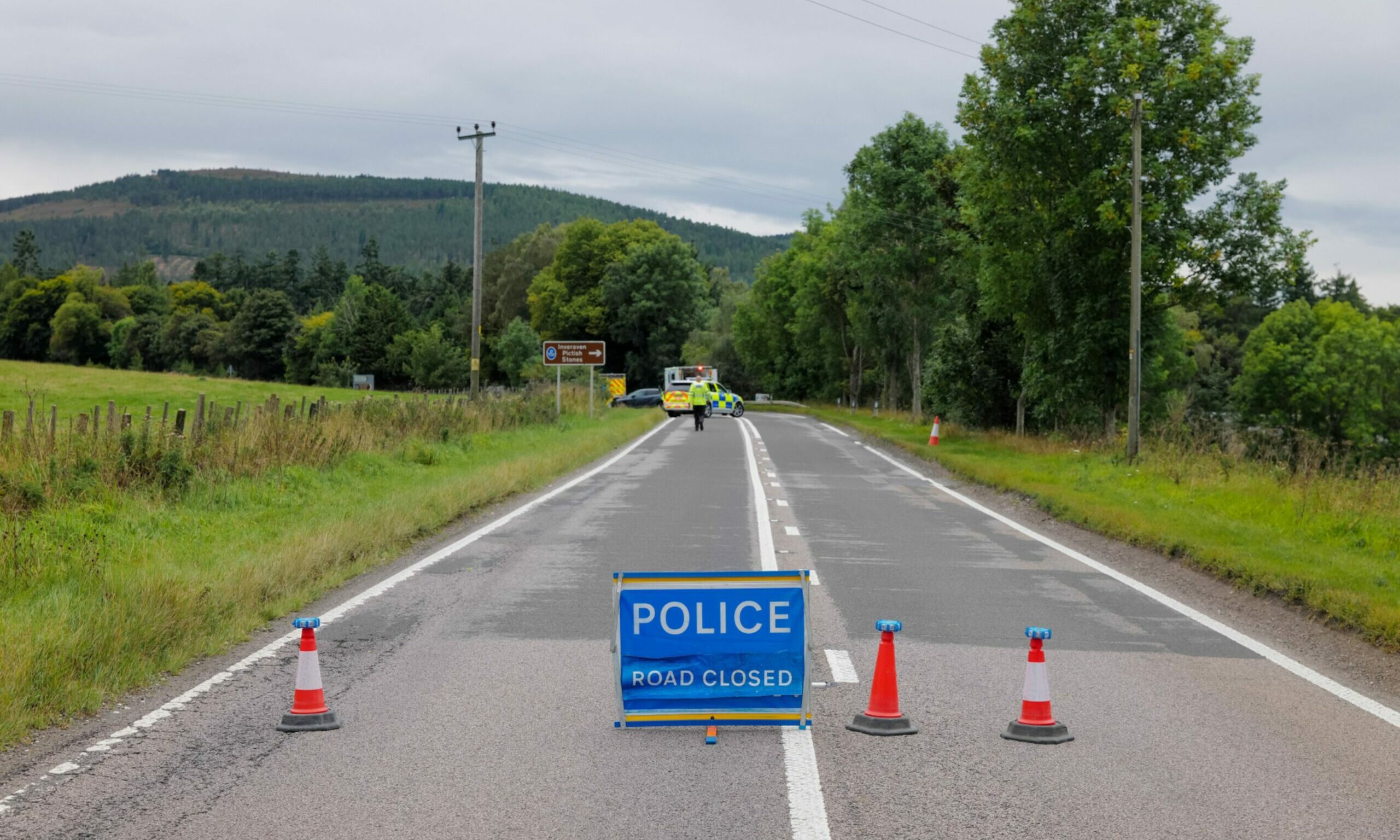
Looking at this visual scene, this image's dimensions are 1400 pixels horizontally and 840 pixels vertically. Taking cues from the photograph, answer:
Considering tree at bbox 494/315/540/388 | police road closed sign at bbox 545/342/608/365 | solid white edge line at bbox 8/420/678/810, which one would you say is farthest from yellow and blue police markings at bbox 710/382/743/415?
solid white edge line at bbox 8/420/678/810

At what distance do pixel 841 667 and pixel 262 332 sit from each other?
132632mm

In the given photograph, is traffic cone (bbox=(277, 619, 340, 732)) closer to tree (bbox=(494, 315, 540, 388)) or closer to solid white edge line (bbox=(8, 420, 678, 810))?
solid white edge line (bbox=(8, 420, 678, 810))

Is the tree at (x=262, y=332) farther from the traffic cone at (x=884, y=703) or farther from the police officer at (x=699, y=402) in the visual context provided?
the traffic cone at (x=884, y=703)

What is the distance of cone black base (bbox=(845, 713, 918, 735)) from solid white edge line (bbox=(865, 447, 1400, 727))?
2.75 m

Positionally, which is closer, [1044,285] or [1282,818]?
[1282,818]

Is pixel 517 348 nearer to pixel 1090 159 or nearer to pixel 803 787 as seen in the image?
pixel 1090 159

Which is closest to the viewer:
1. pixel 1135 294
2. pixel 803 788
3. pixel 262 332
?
pixel 803 788

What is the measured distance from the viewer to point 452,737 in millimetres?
6223

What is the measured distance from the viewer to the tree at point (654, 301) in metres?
106

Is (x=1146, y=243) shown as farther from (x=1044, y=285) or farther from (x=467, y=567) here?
(x=467, y=567)

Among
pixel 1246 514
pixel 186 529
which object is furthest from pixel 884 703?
pixel 1246 514

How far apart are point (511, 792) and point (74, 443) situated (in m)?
12.2

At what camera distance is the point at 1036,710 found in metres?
6.36

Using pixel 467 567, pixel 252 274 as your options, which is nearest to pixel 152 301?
pixel 252 274
